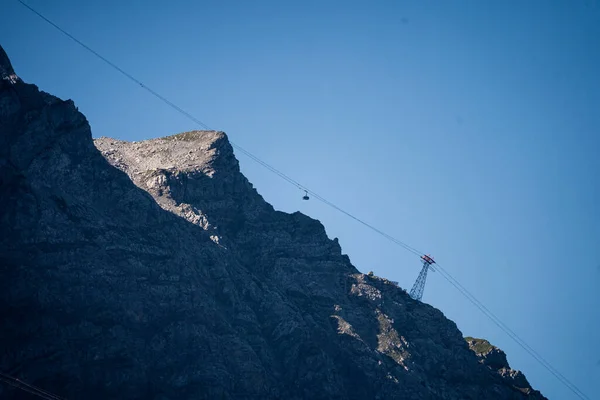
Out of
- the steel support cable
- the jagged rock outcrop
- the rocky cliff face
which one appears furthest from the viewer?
the jagged rock outcrop

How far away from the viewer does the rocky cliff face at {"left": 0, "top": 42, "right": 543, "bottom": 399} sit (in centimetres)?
10000

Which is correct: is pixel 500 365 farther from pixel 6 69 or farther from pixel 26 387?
pixel 6 69

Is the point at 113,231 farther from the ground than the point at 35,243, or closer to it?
farther from the ground

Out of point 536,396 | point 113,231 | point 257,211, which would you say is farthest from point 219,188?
point 536,396

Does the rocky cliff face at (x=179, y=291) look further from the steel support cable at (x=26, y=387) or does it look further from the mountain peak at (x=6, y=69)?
the steel support cable at (x=26, y=387)

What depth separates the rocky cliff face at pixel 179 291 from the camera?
100000 millimetres

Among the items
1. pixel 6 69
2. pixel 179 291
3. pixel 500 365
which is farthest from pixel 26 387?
pixel 500 365

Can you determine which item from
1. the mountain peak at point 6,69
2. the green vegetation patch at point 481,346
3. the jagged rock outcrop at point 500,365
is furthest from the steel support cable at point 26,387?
the green vegetation patch at point 481,346

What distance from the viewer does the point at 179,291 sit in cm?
→ 11681

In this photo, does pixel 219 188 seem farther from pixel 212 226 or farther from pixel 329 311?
pixel 329 311

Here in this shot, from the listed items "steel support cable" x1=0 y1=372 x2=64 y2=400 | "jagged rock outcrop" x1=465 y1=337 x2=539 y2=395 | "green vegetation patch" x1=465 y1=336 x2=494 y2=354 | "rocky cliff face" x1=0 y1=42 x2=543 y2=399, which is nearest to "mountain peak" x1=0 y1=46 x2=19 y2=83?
"rocky cliff face" x1=0 y1=42 x2=543 y2=399

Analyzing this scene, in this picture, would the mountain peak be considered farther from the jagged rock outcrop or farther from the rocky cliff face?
the jagged rock outcrop

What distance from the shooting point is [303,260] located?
14612 centimetres

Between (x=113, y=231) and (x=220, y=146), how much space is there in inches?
1652
